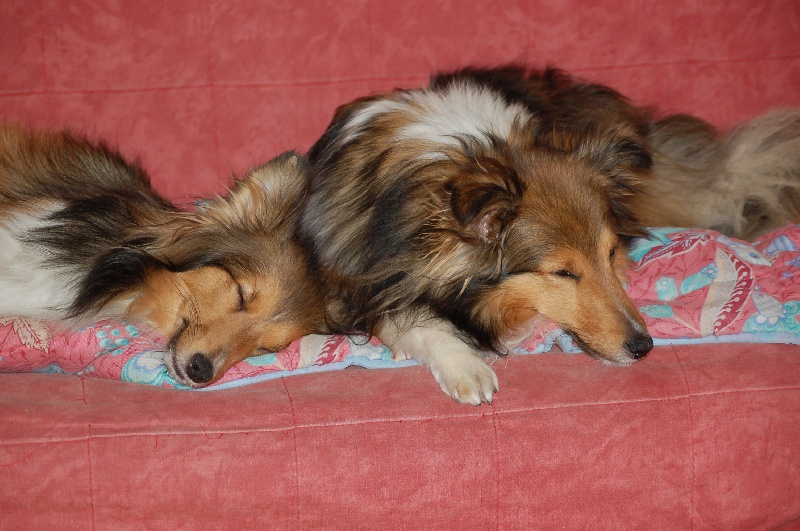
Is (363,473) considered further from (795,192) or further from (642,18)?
(642,18)

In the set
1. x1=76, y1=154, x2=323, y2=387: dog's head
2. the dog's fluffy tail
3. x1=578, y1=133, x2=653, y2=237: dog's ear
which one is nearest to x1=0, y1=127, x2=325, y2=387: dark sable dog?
x1=76, y1=154, x2=323, y2=387: dog's head

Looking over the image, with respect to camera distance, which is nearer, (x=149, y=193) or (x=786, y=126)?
(x=149, y=193)

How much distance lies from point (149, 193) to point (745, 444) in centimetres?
239

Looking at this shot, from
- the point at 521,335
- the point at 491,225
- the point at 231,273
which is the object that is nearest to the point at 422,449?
the point at 521,335

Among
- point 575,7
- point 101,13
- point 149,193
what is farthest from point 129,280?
point 575,7

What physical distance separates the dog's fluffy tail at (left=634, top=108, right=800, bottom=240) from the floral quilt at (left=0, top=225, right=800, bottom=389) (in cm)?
60

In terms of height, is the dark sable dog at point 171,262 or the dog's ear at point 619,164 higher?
the dog's ear at point 619,164

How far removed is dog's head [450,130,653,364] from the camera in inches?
107

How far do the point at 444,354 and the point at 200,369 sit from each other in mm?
839

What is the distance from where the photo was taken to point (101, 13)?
3693 millimetres

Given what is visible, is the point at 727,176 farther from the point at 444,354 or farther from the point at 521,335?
the point at 444,354

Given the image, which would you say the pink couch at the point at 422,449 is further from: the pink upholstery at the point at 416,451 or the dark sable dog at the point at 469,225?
the dark sable dog at the point at 469,225

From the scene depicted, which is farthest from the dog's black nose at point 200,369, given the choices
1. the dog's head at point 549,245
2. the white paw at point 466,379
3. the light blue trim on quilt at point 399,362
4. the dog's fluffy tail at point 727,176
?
the dog's fluffy tail at point 727,176

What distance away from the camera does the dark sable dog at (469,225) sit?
2738 millimetres
